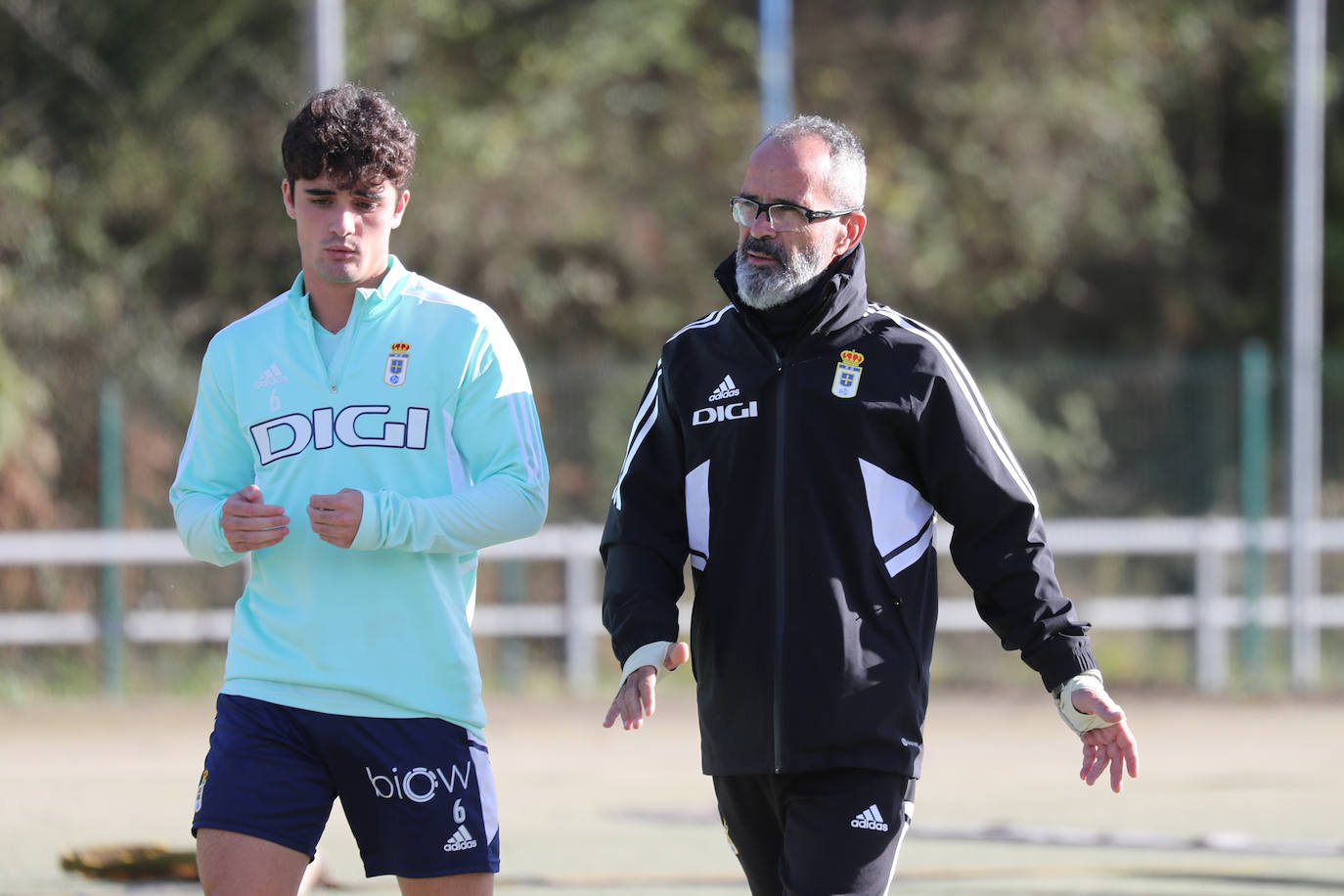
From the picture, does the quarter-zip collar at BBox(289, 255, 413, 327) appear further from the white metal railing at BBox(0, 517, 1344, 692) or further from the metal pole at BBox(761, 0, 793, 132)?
the metal pole at BBox(761, 0, 793, 132)

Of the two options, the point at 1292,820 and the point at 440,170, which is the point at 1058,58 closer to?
the point at 440,170

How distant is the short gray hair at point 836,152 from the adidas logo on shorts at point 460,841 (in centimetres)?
155

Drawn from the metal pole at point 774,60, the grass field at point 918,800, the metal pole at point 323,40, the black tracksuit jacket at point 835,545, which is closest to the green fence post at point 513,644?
the grass field at point 918,800

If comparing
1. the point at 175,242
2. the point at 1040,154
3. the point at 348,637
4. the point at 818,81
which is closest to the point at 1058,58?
the point at 1040,154

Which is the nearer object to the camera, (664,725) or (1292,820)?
(1292,820)

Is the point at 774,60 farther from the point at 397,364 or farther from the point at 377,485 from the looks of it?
the point at 377,485

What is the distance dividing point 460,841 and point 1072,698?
128cm

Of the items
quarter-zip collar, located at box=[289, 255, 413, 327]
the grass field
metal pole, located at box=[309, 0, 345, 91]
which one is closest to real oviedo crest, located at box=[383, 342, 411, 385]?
quarter-zip collar, located at box=[289, 255, 413, 327]

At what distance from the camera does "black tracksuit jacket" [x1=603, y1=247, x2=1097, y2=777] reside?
4.00m

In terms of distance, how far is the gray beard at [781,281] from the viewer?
13.6 ft

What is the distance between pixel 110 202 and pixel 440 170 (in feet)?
9.28

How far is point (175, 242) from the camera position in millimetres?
16844

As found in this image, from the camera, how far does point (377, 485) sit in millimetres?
4078

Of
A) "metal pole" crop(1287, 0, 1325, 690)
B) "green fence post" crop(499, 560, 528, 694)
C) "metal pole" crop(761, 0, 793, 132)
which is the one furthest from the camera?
"metal pole" crop(761, 0, 793, 132)
